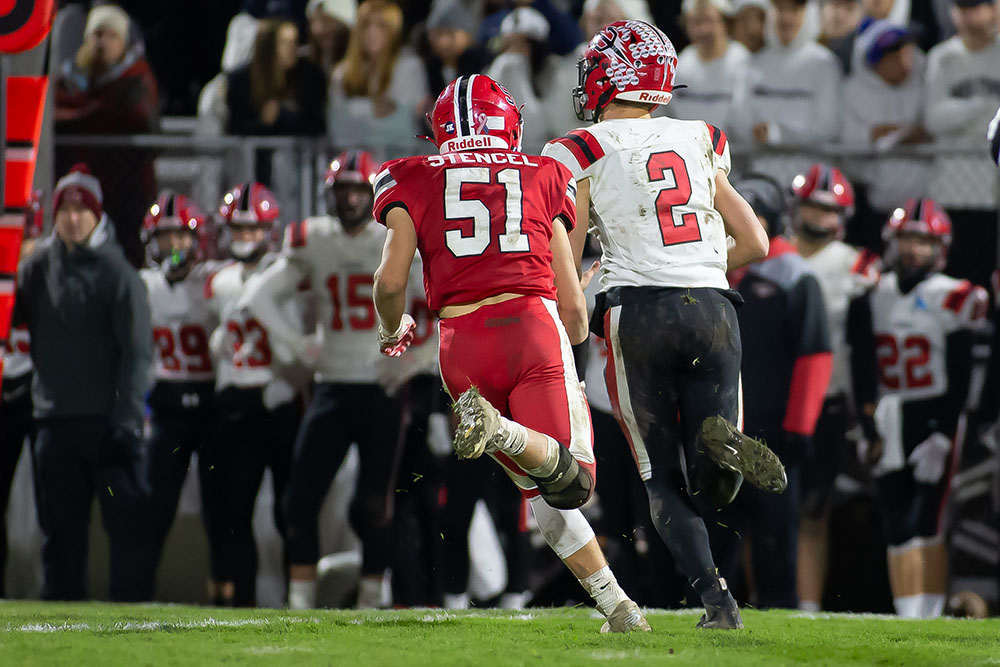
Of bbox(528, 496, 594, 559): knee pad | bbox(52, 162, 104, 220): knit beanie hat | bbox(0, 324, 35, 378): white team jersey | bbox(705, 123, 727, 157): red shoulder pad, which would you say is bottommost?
bbox(528, 496, 594, 559): knee pad

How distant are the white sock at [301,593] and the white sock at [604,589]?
3.01 metres

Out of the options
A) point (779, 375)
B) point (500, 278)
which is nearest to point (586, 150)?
point (500, 278)

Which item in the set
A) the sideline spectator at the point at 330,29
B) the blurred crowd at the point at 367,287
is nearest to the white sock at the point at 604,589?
the blurred crowd at the point at 367,287

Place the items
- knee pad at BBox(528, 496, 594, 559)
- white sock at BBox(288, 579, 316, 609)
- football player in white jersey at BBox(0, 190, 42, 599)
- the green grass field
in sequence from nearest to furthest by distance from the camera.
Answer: the green grass field, knee pad at BBox(528, 496, 594, 559), white sock at BBox(288, 579, 316, 609), football player in white jersey at BBox(0, 190, 42, 599)

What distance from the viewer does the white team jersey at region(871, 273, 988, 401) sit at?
314 inches

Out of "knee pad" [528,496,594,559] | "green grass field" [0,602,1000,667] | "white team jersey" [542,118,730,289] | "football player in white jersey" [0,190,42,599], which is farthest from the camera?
"football player in white jersey" [0,190,42,599]

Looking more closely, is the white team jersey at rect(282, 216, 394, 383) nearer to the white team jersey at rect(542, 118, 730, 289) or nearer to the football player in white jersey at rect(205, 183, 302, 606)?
the football player in white jersey at rect(205, 183, 302, 606)

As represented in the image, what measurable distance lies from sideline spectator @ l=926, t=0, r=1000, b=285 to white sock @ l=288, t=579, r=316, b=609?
166 inches

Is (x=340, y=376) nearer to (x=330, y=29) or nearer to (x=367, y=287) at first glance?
(x=367, y=287)

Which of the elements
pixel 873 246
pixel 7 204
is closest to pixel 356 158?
pixel 7 204

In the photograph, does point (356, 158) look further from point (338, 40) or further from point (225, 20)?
point (225, 20)

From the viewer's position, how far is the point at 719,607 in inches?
195

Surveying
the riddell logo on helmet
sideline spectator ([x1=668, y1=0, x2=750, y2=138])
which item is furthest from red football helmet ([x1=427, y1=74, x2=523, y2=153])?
sideline spectator ([x1=668, y1=0, x2=750, y2=138])

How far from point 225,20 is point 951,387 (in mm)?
5973
